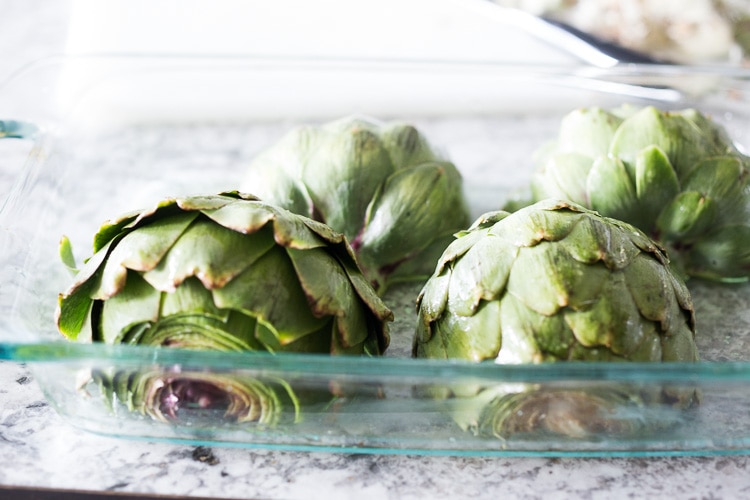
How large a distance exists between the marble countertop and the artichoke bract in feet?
0.69

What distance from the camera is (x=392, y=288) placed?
0.86 metres

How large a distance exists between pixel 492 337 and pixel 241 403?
171 millimetres

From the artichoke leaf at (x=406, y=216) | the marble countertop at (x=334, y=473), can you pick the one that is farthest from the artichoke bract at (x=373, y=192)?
the marble countertop at (x=334, y=473)

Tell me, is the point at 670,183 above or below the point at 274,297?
A: above

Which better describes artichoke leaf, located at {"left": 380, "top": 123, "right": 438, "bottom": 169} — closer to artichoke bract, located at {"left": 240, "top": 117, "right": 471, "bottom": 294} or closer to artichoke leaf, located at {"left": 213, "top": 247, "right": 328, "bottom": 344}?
artichoke bract, located at {"left": 240, "top": 117, "right": 471, "bottom": 294}

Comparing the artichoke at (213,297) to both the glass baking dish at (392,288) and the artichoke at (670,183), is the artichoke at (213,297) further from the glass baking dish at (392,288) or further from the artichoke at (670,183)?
the artichoke at (670,183)

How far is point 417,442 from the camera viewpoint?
0.66 m

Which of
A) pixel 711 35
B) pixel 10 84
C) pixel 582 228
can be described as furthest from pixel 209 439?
pixel 711 35

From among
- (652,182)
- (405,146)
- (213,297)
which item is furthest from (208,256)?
(652,182)

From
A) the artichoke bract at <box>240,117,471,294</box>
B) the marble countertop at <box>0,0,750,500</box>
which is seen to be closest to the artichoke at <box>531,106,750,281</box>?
the artichoke bract at <box>240,117,471,294</box>

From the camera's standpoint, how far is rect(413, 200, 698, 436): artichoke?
612mm

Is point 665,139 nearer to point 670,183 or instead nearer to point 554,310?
point 670,183

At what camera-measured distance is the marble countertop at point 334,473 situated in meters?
0.65

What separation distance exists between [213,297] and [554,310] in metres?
0.22
